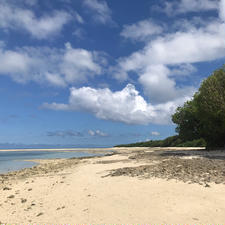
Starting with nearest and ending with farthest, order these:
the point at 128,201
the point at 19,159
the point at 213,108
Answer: the point at 128,201 → the point at 213,108 → the point at 19,159

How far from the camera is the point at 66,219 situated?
7.60 meters

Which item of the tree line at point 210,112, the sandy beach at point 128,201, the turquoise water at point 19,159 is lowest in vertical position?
the turquoise water at point 19,159

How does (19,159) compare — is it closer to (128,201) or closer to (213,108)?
(213,108)

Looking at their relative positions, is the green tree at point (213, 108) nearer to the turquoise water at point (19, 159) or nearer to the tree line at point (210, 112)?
the tree line at point (210, 112)

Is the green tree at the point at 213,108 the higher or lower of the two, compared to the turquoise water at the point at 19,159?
higher

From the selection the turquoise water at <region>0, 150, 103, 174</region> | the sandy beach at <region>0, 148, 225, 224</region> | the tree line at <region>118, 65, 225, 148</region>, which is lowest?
the turquoise water at <region>0, 150, 103, 174</region>

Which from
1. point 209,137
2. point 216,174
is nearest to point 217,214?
point 216,174

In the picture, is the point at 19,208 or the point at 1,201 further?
the point at 1,201

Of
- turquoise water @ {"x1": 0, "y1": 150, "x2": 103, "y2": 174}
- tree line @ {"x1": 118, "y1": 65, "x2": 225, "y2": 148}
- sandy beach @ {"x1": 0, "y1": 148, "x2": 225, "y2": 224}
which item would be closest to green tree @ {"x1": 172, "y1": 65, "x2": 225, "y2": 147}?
tree line @ {"x1": 118, "y1": 65, "x2": 225, "y2": 148}

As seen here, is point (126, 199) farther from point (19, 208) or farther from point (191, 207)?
point (19, 208)

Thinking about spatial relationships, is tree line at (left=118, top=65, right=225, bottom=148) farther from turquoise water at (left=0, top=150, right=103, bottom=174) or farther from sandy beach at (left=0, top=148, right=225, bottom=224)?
turquoise water at (left=0, top=150, right=103, bottom=174)

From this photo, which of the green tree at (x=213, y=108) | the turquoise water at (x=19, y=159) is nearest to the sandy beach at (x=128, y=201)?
the turquoise water at (x=19, y=159)

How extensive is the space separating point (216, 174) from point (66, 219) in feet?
28.8

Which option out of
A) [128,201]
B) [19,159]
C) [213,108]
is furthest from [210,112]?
[19,159]
